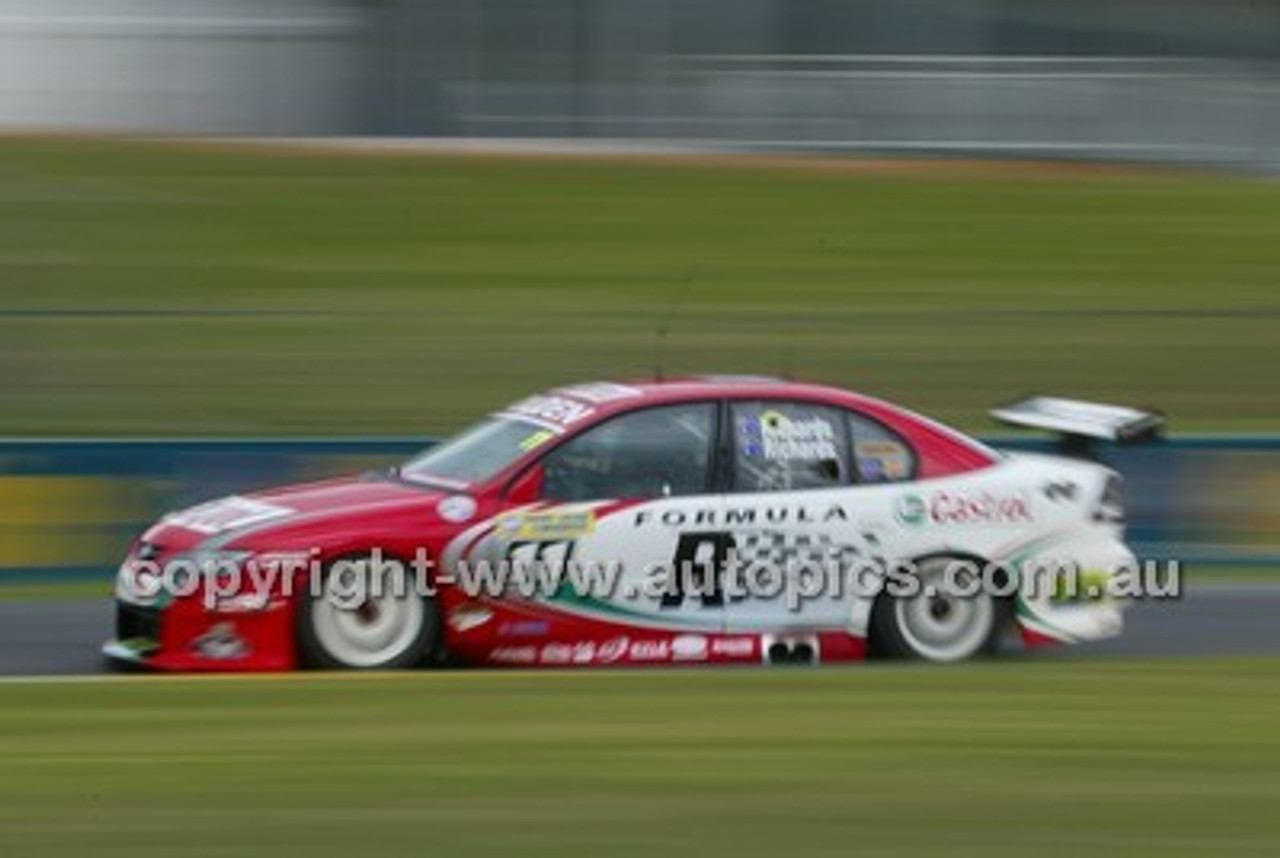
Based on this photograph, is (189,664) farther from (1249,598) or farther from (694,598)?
(1249,598)

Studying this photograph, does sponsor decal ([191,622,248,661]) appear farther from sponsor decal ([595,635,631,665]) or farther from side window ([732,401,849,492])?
side window ([732,401,849,492])

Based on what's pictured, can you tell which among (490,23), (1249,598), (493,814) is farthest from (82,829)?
(490,23)

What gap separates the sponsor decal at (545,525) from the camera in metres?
11.5

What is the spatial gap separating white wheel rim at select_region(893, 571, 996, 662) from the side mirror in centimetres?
162

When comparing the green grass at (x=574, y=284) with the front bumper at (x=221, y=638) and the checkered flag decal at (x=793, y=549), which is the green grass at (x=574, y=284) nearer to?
the checkered flag decal at (x=793, y=549)

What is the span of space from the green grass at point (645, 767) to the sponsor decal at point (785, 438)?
1.79 m

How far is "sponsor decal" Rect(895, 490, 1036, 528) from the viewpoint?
11.9m

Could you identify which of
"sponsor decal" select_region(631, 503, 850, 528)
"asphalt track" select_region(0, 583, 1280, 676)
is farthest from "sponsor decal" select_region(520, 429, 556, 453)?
"asphalt track" select_region(0, 583, 1280, 676)

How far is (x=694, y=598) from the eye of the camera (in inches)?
459

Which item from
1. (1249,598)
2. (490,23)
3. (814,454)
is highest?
(490,23)

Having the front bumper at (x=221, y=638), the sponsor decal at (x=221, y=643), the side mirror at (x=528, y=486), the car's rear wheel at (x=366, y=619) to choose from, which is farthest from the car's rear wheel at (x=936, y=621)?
the sponsor decal at (x=221, y=643)

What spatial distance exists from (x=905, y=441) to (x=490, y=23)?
68.8 ft

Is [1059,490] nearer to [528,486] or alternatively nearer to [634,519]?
[634,519]

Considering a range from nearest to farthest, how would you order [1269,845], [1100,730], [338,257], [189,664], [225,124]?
1. [1269,845]
2. [1100,730]
3. [189,664]
4. [338,257]
5. [225,124]
